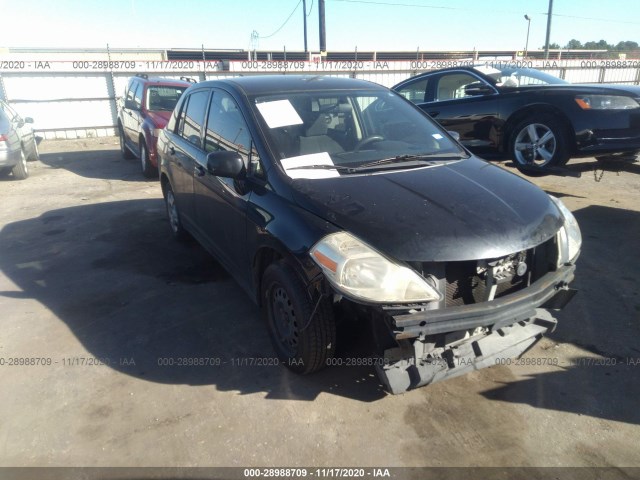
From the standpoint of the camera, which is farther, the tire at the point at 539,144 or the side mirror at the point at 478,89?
the side mirror at the point at 478,89

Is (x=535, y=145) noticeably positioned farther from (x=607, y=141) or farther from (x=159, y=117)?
(x=159, y=117)

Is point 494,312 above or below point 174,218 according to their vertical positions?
above

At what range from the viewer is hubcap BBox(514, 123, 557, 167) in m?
5.84

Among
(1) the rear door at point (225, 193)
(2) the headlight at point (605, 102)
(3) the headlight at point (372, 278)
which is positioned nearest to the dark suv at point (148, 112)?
(1) the rear door at point (225, 193)

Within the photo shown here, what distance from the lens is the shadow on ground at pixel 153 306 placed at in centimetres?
308

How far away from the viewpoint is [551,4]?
28.4m

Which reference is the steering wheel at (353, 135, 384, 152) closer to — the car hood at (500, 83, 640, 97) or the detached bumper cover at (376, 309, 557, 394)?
the detached bumper cover at (376, 309, 557, 394)

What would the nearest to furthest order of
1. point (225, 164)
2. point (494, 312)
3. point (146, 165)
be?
point (494, 312)
point (225, 164)
point (146, 165)

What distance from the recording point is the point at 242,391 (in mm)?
2957

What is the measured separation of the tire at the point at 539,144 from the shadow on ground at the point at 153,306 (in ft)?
13.0

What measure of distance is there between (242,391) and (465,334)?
4.54ft

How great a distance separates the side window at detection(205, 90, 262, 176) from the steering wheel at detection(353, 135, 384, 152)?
0.72 m

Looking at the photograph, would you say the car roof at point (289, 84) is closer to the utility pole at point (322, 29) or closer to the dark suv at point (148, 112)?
the dark suv at point (148, 112)

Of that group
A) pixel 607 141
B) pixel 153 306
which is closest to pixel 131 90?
pixel 153 306
